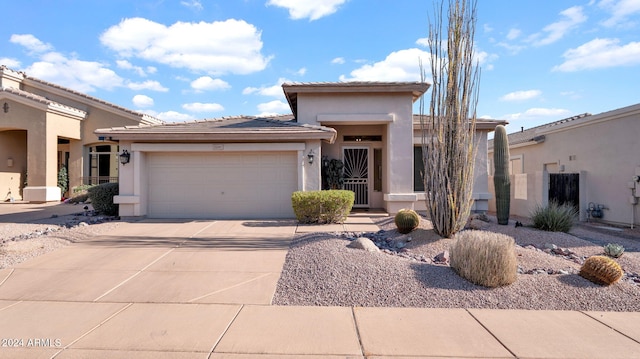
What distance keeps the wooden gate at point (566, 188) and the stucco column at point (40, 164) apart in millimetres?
22636

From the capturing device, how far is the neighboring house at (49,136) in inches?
709

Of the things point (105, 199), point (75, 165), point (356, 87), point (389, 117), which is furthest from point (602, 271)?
point (75, 165)

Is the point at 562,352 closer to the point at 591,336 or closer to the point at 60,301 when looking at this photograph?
the point at 591,336

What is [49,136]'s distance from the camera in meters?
18.0

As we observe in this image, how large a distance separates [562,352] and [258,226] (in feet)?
26.1

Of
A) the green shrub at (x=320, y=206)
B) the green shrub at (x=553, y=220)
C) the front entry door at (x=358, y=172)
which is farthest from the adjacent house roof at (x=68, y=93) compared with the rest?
the green shrub at (x=553, y=220)

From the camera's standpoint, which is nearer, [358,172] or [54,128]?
[358,172]

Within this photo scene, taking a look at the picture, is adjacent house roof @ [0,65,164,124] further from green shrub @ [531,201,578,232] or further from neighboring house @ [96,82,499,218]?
green shrub @ [531,201,578,232]

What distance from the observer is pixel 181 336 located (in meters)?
4.09

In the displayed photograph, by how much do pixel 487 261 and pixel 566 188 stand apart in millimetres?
11935

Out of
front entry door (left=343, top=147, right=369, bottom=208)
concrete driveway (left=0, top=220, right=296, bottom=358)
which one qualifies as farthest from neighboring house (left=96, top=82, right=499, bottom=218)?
concrete driveway (left=0, top=220, right=296, bottom=358)

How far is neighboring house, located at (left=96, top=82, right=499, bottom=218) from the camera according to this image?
12.1 metres

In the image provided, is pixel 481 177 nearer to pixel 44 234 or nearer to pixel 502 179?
pixel 502 179

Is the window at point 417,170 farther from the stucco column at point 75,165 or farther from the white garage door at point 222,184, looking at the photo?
the stucco column at point 75,165
